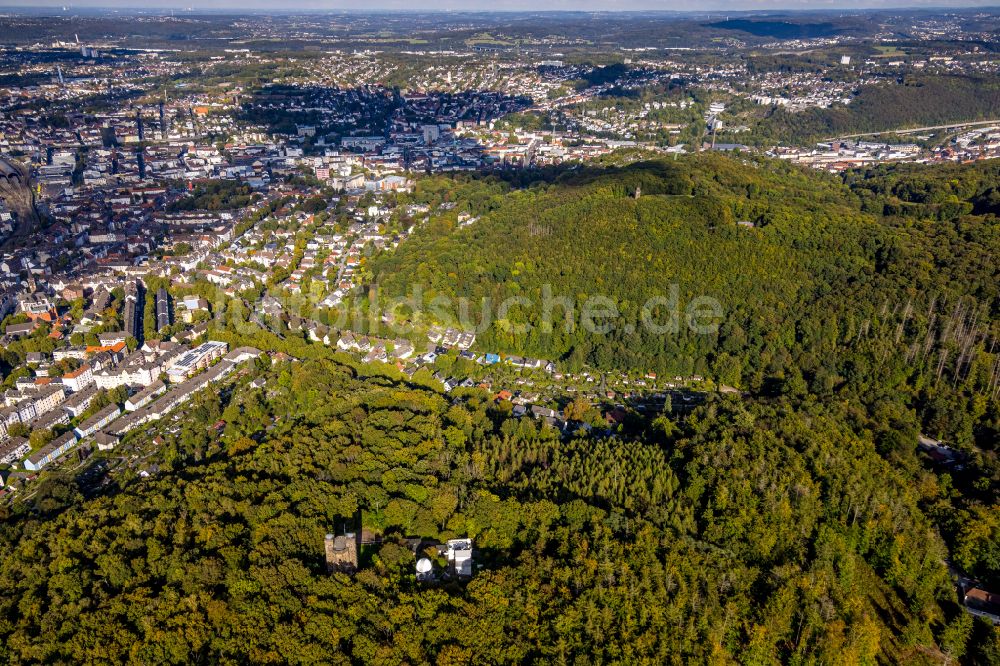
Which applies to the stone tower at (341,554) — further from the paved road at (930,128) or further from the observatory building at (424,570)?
the paved road at (930,128)

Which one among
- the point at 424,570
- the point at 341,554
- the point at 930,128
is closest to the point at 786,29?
the point at 930,128

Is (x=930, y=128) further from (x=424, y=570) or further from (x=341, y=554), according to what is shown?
(x=341, y=554)

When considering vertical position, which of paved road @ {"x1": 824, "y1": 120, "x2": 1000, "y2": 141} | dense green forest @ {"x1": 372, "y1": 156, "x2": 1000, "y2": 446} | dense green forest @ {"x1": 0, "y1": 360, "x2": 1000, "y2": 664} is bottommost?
dense green forest @ {"x1": 0, "y1": 360, "x2": 1000, "y2": 664}

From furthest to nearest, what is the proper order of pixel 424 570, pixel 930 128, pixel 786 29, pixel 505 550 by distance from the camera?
pixel 786 29
pixel 930 128
pixel 505 550
pixel 424 570

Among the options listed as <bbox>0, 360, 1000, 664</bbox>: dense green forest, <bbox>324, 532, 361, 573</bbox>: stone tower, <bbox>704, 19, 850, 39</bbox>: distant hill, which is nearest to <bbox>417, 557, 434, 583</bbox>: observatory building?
<bbox>0, 360, 1000, 664</bbox>: dense green forest

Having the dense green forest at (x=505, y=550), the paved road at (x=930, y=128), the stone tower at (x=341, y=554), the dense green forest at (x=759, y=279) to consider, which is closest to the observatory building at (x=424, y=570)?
the dense green forest at (x=505, y=550)

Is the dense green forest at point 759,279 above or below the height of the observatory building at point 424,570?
above

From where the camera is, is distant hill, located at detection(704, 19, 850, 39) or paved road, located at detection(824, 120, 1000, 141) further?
distant hill, located at detection(704, 19, 850, 39)

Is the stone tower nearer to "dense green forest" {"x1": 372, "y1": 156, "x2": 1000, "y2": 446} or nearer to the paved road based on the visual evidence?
"dense green forest" {"x1": 372, "y1": 156, "x2": 1000, "y2": 446}
